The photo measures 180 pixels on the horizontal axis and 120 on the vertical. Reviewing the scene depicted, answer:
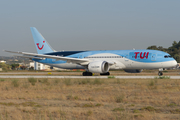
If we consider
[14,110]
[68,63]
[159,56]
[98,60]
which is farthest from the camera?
[68,63]

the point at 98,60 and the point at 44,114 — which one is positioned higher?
the point at 98,60

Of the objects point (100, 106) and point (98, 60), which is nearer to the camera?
point (100, 106)

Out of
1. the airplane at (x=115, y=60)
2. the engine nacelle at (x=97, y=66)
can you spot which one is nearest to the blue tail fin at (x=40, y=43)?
the airplane at (x=115, y=60)

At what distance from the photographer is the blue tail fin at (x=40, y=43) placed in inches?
1804

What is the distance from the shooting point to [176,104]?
11820 mm

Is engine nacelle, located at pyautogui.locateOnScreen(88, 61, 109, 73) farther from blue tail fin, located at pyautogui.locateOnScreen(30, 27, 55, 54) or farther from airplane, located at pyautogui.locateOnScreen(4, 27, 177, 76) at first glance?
blue tail fin, located at pyautogui.locateOnScreen(30, 27, 55, 54)

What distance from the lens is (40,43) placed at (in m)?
46.0

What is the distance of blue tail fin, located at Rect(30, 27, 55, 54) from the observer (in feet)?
150

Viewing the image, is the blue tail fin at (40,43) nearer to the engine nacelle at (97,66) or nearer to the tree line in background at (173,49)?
the engine nacelle at (97,66)

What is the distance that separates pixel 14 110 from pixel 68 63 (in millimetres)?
31599

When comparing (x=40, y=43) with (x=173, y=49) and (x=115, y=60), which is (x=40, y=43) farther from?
(x=173, y=49)

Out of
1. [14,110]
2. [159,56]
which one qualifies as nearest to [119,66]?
[159,56]

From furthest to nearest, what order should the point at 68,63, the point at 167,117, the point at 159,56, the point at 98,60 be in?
the point at 68,63 → the point at 98,60 → the point at 159,56 → the point at 167,117

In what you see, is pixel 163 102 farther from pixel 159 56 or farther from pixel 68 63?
pixel 68 63
